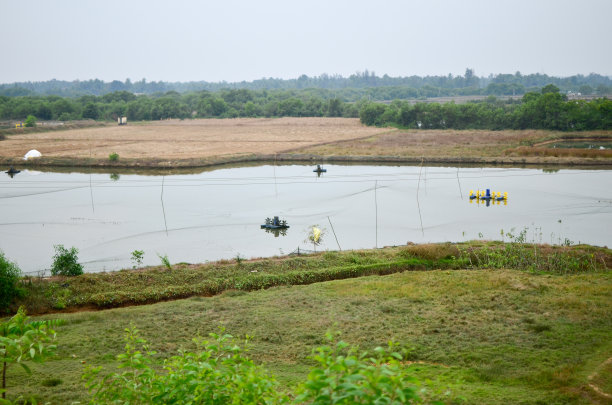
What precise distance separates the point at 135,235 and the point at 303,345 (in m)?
15.7

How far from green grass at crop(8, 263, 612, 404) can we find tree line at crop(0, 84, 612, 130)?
51822mm

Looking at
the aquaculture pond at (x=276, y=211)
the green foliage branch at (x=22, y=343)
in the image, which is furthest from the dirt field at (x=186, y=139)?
the green foliage branch at (x=22, y=343)

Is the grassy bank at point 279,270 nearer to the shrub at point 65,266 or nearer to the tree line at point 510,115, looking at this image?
the shrub at point 65,266

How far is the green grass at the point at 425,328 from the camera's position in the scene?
10047mm

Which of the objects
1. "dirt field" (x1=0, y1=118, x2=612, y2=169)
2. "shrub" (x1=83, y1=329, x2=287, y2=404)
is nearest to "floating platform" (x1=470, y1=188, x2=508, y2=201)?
"dirt field" (x1=0, y1=118, x2=612, y2=169)

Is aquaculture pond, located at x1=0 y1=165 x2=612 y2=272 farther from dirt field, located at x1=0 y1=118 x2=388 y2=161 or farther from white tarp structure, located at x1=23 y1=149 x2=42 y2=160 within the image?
dirt field, located at x1=0 y1=118 x2=388 y2=161

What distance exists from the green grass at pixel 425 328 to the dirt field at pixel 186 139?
116 ft

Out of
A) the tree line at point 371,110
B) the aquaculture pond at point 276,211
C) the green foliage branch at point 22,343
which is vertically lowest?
the aquaculture pond at point 276,211

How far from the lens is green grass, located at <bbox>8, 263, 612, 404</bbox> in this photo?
10047mm

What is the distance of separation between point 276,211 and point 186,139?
126 ft

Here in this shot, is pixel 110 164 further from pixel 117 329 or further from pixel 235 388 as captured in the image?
pixel 235 388

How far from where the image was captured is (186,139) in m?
65.5

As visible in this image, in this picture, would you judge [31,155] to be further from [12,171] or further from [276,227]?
[276,227]

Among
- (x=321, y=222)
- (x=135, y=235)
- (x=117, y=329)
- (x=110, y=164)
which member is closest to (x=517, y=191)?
(x=321, y=222)
